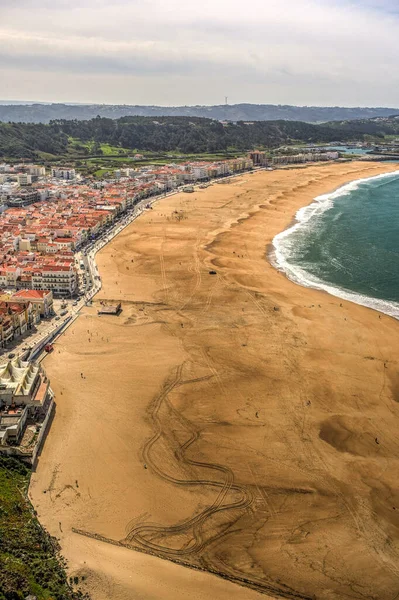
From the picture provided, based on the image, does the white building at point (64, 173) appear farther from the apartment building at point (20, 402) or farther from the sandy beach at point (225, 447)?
the apartment building at point (20, 402)

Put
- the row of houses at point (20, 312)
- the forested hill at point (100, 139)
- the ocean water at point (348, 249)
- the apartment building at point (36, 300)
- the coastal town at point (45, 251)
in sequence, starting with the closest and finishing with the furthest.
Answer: the coastal town at point (45, 251) < the row of houses at point (20, 312) < the apartment building at point (36, 300) < the ocean water at point (348, 249) < the forested hill at point (100, 139)

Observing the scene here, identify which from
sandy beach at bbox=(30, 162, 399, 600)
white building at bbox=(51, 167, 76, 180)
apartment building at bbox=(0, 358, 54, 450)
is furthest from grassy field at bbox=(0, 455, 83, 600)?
white building at bbox=(51, 167, 76, 180)

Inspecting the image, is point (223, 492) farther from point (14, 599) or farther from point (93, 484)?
point (14, 599)

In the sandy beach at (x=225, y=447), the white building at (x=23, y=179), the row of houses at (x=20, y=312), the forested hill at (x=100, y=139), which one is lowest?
the sandy beach at (x=225, y=447)

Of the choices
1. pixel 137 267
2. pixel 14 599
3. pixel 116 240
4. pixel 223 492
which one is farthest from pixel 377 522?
pixel 116 240

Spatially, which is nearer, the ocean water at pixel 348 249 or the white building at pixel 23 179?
the ocean water at pixel 348 249

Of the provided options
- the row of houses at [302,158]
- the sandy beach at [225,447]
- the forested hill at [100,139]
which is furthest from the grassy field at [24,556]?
the row of houses at [302,158]

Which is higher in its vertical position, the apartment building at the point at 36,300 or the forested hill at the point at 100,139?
the forested hill at the point at 100,139

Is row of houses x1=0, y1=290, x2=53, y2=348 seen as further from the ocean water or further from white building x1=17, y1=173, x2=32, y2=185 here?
white building x1=17, y1=173, x2=32, y2=185
